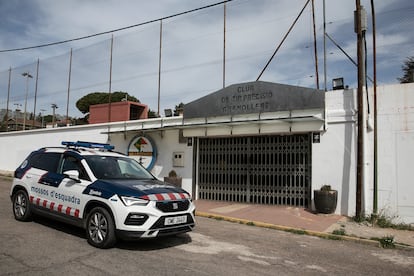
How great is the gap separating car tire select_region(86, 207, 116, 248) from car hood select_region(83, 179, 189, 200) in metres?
0.32

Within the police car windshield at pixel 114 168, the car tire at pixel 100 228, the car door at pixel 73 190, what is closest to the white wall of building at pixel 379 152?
the police car windshield at pixel 114 168

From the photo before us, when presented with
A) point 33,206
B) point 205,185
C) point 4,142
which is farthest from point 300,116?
point 4,142

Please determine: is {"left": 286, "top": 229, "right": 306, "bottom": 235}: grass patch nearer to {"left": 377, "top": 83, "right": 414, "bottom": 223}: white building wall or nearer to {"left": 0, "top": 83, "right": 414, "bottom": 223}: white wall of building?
{"left": 0, "top": 83, "right": 414, "bottom": 223}: white wall of building

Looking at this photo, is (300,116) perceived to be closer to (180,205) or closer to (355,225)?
(355,225)

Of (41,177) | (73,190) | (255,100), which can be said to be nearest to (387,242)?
(255,100)

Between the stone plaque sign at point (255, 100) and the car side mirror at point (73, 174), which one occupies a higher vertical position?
the stone plaque sign at point (255, 100)

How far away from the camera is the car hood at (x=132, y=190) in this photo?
5523 millimetres

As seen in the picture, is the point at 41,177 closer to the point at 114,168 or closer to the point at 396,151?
the point at 114,168

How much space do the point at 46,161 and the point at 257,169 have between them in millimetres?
6916

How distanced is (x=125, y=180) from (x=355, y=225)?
618 centimetres

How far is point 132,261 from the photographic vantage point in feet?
16.3

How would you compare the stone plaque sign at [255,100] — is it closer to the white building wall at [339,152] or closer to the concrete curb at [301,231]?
the white building wall at [339,152]

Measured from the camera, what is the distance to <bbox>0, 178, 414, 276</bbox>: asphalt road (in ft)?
15.4

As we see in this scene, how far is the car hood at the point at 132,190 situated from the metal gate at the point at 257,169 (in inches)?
226
